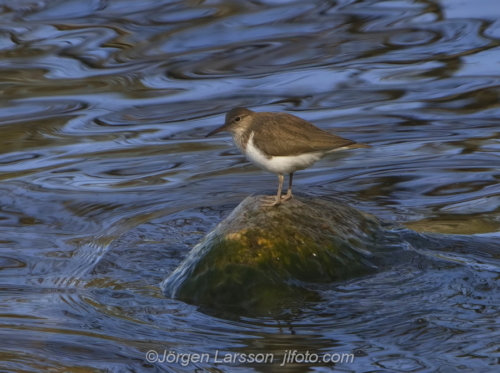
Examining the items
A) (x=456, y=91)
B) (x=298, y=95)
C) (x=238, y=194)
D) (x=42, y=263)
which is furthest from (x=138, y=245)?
(x=456, y=91)

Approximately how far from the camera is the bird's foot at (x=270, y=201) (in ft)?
20.0

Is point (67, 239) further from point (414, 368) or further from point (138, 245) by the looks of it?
point (414, 368)

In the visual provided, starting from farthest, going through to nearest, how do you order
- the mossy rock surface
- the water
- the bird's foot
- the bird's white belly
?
1. the bird's white belly
2. the bird's foot
3. the mossy rock surface
4. the water

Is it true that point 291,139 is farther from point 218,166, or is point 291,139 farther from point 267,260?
point 218,166

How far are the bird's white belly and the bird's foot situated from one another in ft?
0.70

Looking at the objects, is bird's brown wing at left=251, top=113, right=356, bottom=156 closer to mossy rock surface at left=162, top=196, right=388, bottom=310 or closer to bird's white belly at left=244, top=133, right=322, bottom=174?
bird's white belly at left=244, top=133, right=322, bottom=174

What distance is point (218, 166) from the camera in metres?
8.86

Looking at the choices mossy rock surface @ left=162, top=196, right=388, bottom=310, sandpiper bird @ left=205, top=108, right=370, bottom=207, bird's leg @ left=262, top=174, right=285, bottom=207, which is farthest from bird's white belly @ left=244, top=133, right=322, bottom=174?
mossy rock surface @ left=162, top=196, right=388, bottom=310

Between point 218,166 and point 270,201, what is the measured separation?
108 inches

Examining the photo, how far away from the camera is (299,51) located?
11703mm

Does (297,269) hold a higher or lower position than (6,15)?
lower

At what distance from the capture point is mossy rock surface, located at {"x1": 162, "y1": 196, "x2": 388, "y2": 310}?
5.67 m

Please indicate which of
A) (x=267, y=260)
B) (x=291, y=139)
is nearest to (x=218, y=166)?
(x=291, y=139)

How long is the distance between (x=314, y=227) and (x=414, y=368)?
1.42 metres
